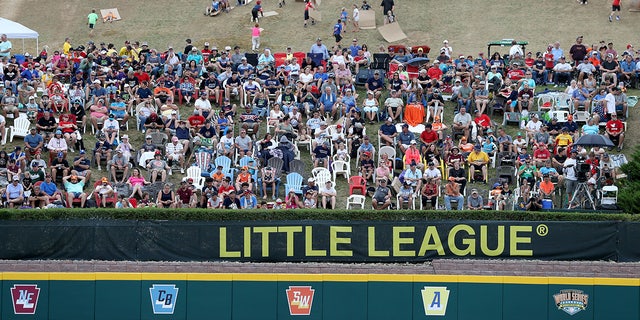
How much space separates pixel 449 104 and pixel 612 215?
10.8 m

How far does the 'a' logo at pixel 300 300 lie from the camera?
2447cm

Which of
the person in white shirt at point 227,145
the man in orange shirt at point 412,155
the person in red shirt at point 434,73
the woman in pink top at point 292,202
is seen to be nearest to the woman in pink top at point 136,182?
the person in white shirt at point 227,145

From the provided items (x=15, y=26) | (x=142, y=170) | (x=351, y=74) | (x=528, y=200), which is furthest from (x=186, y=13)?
(x=528, y=200)

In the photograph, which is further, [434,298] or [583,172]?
[583,172]

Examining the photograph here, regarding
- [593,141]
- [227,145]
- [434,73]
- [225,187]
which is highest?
[434,73]

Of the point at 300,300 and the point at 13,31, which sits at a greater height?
the point at 13,31

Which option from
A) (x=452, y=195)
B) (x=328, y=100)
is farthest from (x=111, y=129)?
(x=452, y=195)

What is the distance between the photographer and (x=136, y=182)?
101 feet

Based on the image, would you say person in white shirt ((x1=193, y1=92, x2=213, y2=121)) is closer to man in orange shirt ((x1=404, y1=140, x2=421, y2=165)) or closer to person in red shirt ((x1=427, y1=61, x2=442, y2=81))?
man in orange shirt ((x1=404, y1=140, x2=421, y2=165))

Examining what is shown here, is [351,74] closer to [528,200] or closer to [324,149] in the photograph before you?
[324,149]

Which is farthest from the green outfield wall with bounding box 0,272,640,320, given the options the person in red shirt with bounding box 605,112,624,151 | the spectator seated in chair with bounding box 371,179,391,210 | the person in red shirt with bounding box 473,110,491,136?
the person in red shirt with bounding box 605,112,624,151

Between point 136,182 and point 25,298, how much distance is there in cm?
690

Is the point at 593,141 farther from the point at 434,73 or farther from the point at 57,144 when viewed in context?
the point at 57,144

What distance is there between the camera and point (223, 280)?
2450 cm
